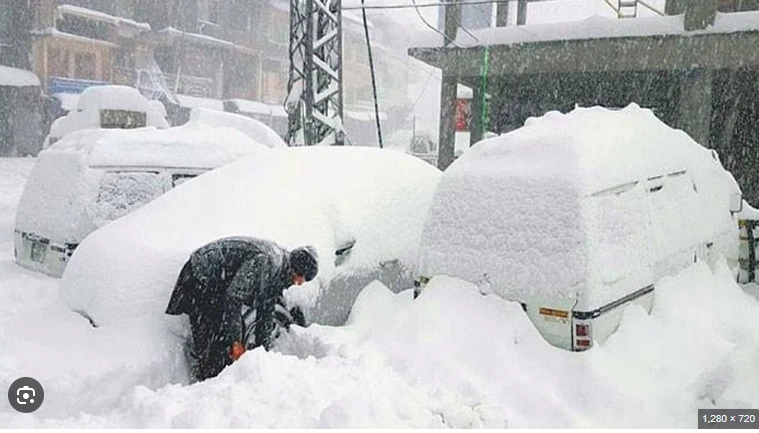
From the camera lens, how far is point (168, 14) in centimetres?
3659

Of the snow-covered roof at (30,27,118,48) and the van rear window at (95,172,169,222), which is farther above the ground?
the snow-covered roof at (30,27,118,48)

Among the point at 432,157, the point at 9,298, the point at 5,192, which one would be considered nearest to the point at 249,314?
the point at 9,298

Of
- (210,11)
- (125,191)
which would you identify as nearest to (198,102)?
(210,11)

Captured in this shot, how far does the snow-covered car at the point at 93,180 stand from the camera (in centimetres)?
679

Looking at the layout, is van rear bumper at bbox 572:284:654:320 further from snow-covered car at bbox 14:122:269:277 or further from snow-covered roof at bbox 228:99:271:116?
snow-covered roof at bbox 228:99:271:116

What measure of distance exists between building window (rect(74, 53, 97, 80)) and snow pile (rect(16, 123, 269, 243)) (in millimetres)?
27216

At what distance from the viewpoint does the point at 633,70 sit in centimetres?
1370

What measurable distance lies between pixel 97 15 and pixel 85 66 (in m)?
2.42

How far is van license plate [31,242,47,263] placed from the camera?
7105mm

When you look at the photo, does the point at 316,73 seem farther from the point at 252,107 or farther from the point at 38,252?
the point at 252,107

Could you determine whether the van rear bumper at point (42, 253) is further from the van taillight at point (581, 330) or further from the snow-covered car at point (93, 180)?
the van taillight at point (581, 330)

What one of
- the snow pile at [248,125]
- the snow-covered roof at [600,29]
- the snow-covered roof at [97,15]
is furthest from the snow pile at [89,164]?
the snow-covered roof at [97,15]

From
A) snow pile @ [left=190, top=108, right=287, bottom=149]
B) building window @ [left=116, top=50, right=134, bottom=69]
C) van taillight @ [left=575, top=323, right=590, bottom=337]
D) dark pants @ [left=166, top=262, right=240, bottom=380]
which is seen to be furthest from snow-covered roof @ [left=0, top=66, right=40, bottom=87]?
van taillight @ [left=575, top=323, right=590, bottom=337]

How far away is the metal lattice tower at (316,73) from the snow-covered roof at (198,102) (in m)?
21.8
